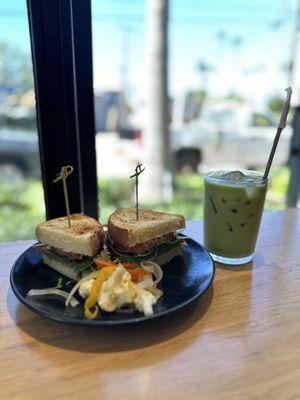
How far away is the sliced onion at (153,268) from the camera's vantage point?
0.76 metres

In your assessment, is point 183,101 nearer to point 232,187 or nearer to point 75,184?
point 75,184

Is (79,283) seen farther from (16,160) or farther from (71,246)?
(16,160)

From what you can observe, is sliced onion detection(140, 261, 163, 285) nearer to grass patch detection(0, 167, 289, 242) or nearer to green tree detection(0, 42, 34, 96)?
grass patch detection(0, 167, 289, 242)

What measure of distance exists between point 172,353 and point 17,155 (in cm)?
234

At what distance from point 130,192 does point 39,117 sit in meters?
2.23

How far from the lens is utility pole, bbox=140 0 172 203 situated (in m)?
2.89

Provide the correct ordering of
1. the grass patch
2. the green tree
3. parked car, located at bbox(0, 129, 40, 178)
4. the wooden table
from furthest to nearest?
the grass patch
parked car, located at bbox(0, 129, 40, 178)
the green tree
the wooden table

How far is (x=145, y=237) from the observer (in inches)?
32.7

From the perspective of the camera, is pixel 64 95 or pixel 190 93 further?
pixel 190 93

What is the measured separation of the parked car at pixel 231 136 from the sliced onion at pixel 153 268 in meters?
3.35

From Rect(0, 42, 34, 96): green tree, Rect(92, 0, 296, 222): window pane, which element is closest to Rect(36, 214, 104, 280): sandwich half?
Rect(0, 42, 34, 96): green tree

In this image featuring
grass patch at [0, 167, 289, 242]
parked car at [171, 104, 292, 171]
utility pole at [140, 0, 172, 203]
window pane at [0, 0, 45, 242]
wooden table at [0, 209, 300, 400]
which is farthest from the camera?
parked car at [171, 104, 292, 171]

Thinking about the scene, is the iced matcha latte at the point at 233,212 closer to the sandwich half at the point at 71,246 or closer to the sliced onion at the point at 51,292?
the sandwich half at the point at 71,246

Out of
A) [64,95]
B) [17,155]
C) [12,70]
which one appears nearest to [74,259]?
[64,95]
